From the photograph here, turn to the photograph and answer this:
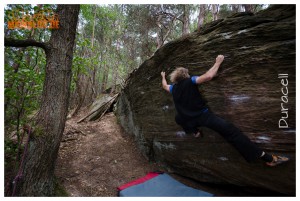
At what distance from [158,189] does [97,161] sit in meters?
2.54

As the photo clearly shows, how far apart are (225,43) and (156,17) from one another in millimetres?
11011

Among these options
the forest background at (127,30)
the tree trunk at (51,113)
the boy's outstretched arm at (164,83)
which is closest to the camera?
the tree trunk at (51,113)

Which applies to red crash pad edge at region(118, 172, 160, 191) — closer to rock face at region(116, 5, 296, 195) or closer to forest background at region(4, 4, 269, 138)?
rock face at region(116, 5, 296, 195)

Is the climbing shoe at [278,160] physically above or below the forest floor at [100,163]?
above

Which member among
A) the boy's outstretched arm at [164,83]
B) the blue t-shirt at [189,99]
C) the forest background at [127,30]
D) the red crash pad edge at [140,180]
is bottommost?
the red crash pad edge at [140,180]

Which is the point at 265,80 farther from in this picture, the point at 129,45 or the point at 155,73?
the point at 129,45

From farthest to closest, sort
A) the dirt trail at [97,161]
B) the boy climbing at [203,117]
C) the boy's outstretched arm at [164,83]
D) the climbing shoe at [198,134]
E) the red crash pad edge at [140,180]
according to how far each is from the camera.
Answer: the dirt trail at [97,161] < the boy's outstretched arm at [164,83] < the red crash pad edge at [140,180] < the climbing shoe at [198,134] < the boy climbing at [203,117]

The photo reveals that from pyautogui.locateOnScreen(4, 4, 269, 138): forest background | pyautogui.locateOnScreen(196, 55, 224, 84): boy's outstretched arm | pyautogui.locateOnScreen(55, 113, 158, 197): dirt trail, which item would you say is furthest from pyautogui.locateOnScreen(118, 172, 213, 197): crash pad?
pyautogui.locateOnScreen(4, 4, 269, 138): forest background

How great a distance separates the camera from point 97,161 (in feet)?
20.6

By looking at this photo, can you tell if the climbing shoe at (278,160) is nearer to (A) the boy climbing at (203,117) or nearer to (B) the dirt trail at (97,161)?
(A) the boy climbing at (203,117)

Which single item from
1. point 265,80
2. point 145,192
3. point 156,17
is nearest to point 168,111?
point 145,192

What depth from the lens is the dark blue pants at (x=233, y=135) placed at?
3.71m

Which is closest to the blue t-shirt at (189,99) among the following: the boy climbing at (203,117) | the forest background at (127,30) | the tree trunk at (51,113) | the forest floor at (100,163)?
the boy climbing at (203,117)
